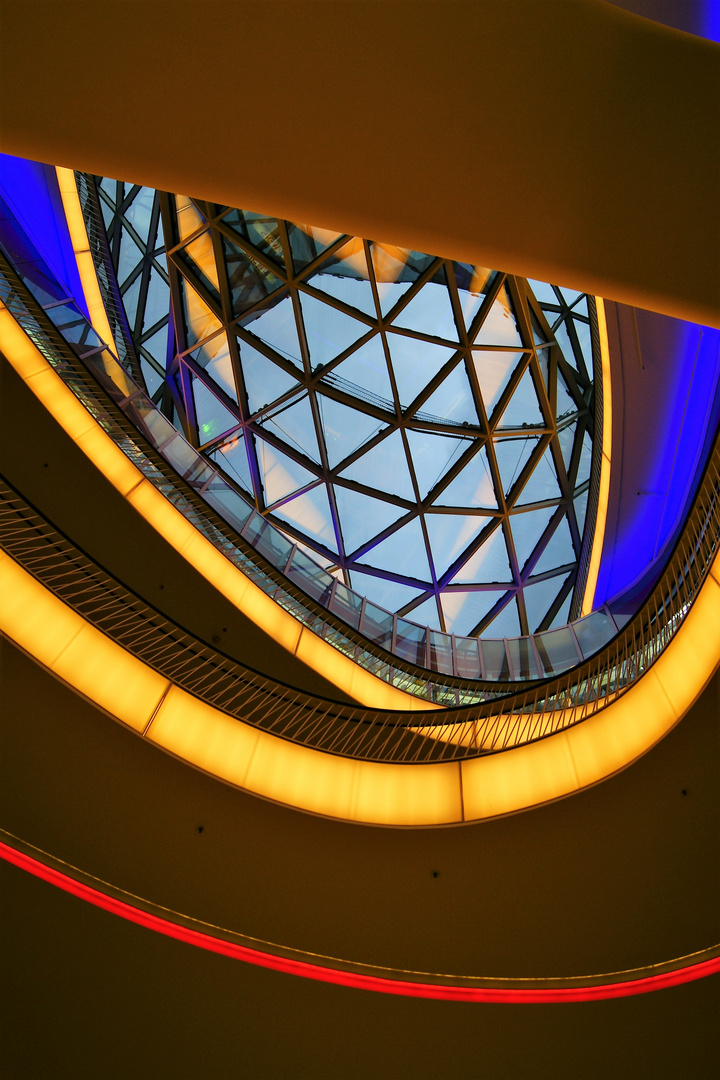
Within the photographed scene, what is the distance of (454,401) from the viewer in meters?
24.0

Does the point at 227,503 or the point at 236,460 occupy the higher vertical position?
the point at 236,460

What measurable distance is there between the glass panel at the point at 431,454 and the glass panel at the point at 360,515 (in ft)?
5.60

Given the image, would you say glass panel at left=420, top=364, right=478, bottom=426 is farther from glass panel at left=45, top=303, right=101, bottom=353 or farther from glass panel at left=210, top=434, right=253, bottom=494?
glass panel at left=45, top=303, right=101, bottom=353

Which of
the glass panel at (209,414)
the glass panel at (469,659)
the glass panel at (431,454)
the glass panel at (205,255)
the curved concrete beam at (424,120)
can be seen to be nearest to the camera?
the curved concrete beam at (424,120)

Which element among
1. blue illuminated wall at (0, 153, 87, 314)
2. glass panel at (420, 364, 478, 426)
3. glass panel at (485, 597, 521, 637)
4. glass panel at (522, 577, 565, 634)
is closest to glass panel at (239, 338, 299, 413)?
glass panel at (420, 364, 478, 426)

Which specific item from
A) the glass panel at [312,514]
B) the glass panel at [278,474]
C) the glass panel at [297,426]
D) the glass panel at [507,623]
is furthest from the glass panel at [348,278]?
the glass panel at [507,623]

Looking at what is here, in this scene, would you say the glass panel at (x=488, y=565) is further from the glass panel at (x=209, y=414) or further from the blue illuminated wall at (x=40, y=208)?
the blue illuminated wall at (x=40, y=208)

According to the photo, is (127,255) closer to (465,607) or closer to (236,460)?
(236,460)

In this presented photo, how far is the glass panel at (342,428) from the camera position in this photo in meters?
24.8

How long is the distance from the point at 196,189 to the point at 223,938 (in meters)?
6.71

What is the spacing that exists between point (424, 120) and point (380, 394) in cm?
1963

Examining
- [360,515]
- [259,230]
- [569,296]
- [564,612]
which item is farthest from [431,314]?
[564,612]

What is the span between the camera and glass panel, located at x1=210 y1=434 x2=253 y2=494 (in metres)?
26.5

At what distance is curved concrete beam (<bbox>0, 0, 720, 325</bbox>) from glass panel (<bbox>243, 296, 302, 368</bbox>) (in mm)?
18604
